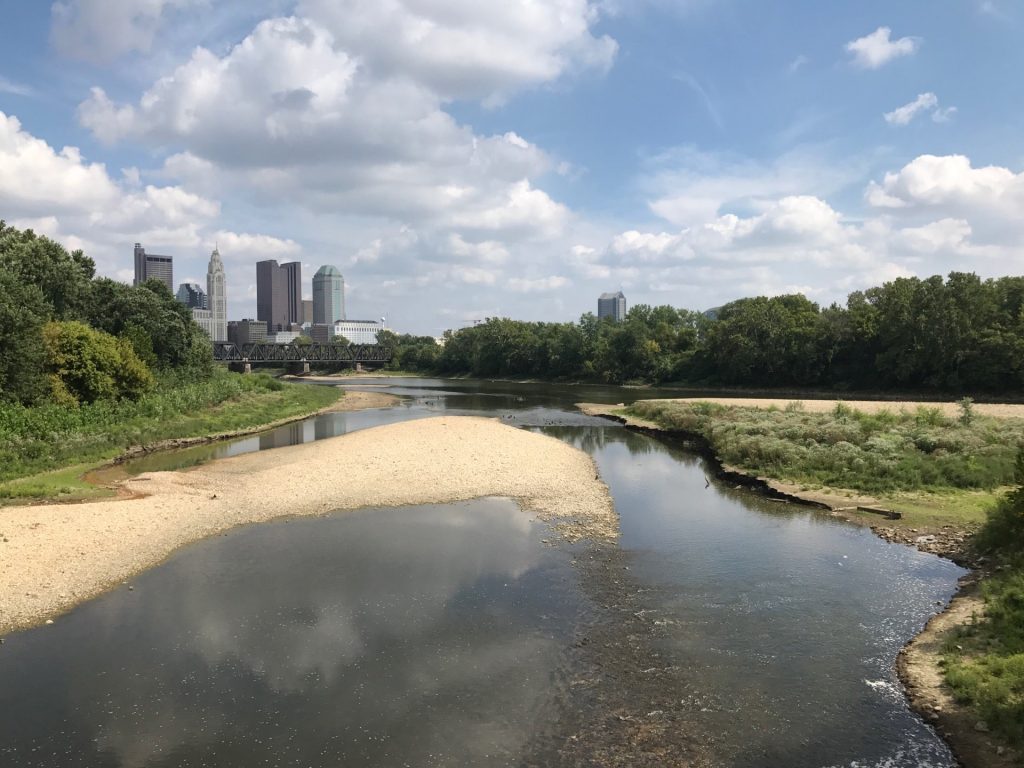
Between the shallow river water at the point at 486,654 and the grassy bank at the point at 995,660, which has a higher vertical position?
the grassy bank at the point at 995,660

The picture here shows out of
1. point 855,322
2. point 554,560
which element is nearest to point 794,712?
point 554,560

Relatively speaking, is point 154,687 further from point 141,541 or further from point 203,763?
point 141,541

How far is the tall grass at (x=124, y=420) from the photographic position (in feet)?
110

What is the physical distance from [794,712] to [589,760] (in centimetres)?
427

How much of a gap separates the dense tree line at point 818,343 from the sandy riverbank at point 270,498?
56.5 m

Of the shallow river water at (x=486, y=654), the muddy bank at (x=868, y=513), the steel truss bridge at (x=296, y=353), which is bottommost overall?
the shallow river water at (x=486, y=654)

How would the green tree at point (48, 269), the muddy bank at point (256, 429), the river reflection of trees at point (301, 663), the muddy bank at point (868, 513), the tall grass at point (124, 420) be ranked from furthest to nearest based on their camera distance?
the green tree at point (48, 269)
the muddy bank at point (256, 429)
the tall grass at point (124, 420)
the muddy bank at point (868, 513)
the river reflection of trees at point (301, 663)

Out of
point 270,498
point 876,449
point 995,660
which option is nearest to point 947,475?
point 876,449

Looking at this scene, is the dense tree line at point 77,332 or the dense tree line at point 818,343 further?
the dense tree line at point 818,343

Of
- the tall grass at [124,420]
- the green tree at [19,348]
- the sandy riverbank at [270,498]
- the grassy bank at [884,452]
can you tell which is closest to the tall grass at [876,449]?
the grassy bank at [884,452]

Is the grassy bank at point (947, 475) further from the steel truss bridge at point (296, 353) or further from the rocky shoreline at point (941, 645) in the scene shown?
the steel truss bridge at point (296, 353)

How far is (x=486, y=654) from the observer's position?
47.0 feet

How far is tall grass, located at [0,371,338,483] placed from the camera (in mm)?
33438

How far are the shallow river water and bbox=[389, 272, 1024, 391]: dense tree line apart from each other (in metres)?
64.7
